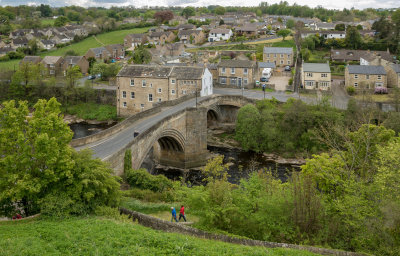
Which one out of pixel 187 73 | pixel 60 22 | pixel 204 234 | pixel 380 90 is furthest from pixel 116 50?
pixel 204 234

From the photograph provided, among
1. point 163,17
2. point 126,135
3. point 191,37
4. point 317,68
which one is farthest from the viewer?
point 163,17

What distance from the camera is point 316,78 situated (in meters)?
62.2

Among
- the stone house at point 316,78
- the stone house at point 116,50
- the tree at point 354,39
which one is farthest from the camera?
the stone house at point 116,50

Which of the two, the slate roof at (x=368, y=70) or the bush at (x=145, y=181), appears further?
the slate roof at (x=368, y=70)

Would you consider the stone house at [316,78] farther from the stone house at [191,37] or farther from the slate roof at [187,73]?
the stone house at [191,37]

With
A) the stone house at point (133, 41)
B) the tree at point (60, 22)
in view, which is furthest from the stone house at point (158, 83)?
the tree at point (60, 22)

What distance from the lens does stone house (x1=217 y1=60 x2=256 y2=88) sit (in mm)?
63594

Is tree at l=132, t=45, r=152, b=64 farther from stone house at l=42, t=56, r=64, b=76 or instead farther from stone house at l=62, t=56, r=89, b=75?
stone house at l=42, t=56, r=64, b=76

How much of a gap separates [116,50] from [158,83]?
5156 centimetres

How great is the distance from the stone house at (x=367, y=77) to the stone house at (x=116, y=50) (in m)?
63.5

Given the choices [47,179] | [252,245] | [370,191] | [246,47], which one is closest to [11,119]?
[47,179]

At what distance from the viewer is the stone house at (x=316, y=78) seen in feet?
203

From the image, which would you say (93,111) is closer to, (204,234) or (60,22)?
(204,234)

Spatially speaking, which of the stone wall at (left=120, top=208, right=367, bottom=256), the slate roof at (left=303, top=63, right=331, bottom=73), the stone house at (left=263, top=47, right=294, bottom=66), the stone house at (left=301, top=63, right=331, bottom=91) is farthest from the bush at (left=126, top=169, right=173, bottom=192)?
the stone house at (left=263, top=47, right=294, bottom=66)
